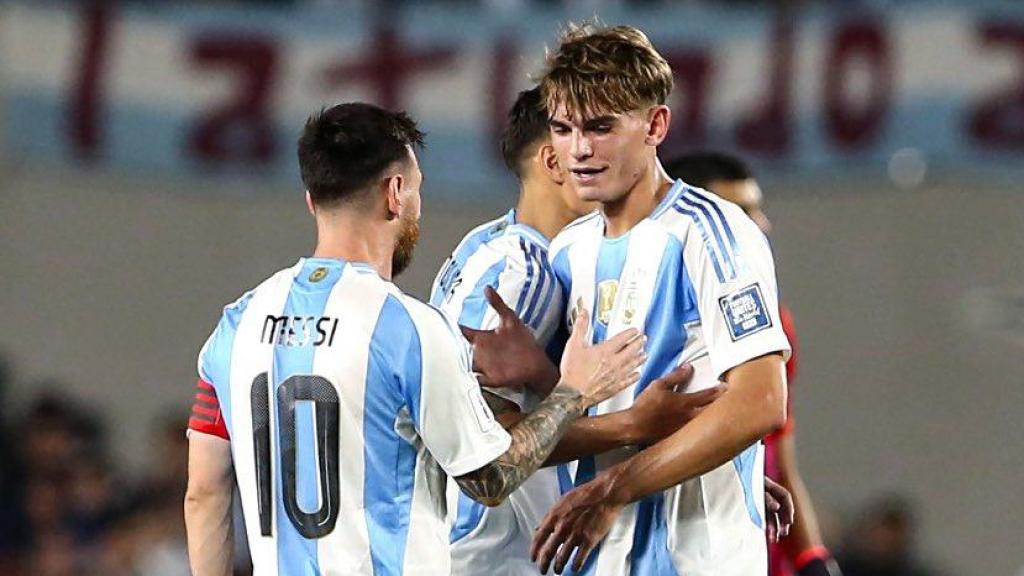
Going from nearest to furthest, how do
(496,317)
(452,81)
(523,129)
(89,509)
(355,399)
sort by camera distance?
(355,399) → (496,317) → (523,129) → (89,509) → (452,81)

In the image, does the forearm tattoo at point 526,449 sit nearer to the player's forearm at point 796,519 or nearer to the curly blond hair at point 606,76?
the curly blond hair at point 606,76

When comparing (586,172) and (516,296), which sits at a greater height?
(586,172)

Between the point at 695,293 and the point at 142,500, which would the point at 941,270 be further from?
the point at 695,293

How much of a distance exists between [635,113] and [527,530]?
4.08ft

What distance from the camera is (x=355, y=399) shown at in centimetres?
378

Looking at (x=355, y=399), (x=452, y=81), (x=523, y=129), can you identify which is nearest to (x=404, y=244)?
(x=355, y=399)

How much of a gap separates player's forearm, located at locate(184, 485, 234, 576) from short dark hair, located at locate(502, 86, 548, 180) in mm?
1456

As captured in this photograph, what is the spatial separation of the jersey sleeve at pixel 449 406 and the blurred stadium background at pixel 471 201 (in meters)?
5.23

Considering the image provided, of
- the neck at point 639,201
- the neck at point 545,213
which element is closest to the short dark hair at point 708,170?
the neck at point 545,213

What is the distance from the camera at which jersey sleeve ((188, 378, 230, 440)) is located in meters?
4.05

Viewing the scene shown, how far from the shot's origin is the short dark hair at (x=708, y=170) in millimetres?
5875

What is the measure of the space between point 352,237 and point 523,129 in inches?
52.5

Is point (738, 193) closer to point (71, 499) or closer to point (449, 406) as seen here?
point (449, 406)

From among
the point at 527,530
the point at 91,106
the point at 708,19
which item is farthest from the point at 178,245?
the point at 527,530
